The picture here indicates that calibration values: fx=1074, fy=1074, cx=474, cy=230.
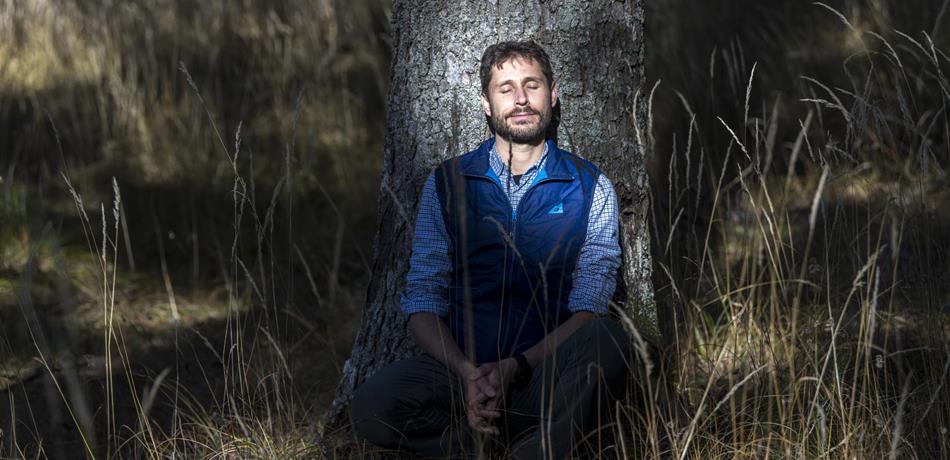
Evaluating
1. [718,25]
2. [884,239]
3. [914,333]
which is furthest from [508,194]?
[718,25]

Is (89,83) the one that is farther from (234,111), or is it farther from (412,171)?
(412,171)

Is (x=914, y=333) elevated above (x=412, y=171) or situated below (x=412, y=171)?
below

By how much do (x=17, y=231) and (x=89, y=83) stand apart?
1.52 metres

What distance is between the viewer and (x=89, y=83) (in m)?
6.01

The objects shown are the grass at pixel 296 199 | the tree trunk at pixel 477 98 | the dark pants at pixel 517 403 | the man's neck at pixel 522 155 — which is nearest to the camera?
the dark pants at pixel 517 403

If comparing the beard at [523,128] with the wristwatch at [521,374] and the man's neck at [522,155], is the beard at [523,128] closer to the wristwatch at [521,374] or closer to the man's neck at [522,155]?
the man's neck at [522,155]

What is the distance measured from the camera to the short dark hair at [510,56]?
2.72 meters

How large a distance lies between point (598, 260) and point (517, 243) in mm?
204

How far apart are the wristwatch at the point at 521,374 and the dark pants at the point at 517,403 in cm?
2

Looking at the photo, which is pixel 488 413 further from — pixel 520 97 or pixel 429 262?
pixel 520 97

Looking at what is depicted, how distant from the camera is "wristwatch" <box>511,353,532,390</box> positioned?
101 inches

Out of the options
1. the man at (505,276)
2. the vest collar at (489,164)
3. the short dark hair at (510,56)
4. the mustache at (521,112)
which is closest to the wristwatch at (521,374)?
the man at (505,276)

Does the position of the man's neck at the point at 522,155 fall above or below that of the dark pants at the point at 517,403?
above

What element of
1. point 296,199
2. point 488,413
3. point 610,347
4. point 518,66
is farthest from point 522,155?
point 296,199
